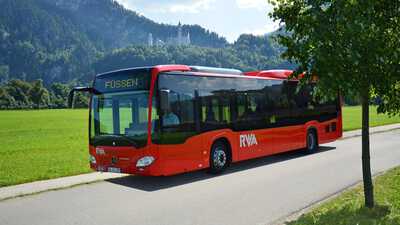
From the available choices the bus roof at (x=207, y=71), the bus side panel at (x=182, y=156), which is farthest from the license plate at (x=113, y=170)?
the bus roof at (x=207, y=71)

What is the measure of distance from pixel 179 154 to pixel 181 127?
65 centimetres

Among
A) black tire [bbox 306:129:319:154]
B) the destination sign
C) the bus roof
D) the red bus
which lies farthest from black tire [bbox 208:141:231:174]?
black tire [bbox 306:129:319:154]

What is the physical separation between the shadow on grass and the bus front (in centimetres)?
441

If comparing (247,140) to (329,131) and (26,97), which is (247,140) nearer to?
(329,131)

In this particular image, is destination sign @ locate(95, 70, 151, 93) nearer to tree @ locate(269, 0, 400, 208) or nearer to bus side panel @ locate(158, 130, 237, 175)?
bus side panel @ locate(158, 130, 237, 175)

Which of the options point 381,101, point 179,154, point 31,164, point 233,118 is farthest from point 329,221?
point 31,164

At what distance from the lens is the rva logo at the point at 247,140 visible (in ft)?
43.0

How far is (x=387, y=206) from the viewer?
7188 mm

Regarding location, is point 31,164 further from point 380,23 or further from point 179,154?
point 380,23

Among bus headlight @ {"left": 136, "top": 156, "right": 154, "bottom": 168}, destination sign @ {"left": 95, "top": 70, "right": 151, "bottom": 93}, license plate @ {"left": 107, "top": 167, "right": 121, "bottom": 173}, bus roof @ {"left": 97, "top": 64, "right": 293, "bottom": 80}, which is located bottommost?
license plate @ {"left": 107, "top": 167, "right": 121, "bottom": 173}

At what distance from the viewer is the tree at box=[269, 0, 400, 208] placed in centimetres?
610

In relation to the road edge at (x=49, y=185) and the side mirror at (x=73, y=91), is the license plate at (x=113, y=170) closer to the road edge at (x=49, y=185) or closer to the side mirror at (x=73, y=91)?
the road edge at (x=49, y=185)

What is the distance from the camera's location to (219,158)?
481 inches

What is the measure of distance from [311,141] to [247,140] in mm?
4523
